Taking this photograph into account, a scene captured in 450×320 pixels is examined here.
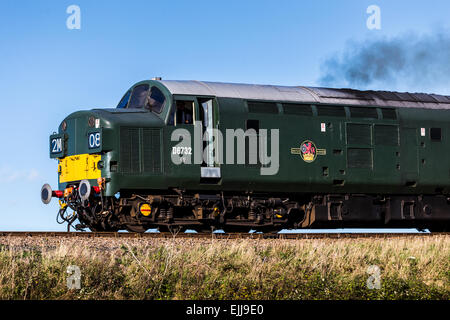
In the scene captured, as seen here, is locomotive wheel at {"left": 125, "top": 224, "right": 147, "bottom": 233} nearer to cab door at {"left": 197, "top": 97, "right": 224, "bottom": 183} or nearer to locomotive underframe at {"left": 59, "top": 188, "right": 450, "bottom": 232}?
locomotive underframe at {"left": 59, "top": 188, "right": 450, "bottom": 232}

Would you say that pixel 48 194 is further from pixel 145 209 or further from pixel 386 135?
pixel 386 135

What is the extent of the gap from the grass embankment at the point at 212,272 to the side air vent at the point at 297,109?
5.56 meters

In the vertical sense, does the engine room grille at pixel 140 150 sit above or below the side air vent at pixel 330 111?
below

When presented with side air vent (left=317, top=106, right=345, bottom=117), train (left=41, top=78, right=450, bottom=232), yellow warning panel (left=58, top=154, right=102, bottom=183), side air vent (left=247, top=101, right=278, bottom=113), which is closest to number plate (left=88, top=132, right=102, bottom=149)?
train (left=41, top=78, right=450, bottom=232)

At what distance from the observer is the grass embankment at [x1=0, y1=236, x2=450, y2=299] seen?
11586mm

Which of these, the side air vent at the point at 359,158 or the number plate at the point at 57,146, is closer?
the number plate at the point at 57,146

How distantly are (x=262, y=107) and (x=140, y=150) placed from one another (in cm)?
355

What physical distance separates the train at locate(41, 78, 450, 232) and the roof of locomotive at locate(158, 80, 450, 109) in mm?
41

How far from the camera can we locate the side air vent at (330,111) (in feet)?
66.6

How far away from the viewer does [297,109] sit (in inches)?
786

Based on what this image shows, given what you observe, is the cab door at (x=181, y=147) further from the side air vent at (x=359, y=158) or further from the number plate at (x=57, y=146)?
the side air vent at (x=359, y=158)

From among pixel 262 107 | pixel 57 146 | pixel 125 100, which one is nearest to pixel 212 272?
pixel 262 107

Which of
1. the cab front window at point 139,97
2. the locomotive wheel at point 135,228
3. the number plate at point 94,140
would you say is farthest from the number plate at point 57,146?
the locomotive wheel at point 135,228
